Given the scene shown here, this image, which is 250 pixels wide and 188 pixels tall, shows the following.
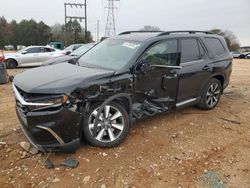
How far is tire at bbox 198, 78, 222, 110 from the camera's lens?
5.82 m

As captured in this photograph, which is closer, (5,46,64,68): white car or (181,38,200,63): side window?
(181,38,200,63): side window

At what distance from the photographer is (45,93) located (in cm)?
348

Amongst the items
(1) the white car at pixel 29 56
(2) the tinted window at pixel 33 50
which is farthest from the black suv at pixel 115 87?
(2) the tinted window at pixel 33 50

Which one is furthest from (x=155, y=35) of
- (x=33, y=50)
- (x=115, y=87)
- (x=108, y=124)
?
(x=33, y=50)

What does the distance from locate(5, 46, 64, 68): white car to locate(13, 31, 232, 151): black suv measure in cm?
1128

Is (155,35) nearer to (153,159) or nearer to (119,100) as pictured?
(119,100)

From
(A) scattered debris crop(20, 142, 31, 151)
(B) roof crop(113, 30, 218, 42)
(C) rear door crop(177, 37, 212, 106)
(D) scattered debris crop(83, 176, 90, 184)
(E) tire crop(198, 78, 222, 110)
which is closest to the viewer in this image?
(D) scattered debris crop(83, 176, 90, 184)

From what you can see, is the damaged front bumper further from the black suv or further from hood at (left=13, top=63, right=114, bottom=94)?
hood at (left=13, top=63, right=114, bottom=94)

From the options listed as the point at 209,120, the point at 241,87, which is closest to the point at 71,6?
the point at 241,87

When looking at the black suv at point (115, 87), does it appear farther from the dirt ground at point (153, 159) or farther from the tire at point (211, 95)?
the dirt ground at point (153, 159)

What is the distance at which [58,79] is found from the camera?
3.77 meters

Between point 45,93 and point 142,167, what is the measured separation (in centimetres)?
164

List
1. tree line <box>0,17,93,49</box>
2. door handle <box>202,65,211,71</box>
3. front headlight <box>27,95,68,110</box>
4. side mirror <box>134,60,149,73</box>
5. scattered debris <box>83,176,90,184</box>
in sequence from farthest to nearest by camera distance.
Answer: tree line <box>0,17,93,49</box> → door handle <box>202,65,211,71</box> → side mirror <box>134,60,149,73</box> → front headlight <box>27,95,68,110</box> → scattered debris <box>83,176,90,184</box>

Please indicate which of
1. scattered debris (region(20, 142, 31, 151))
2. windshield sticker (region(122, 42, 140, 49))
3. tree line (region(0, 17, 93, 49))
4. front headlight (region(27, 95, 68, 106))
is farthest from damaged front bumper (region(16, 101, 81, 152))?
tree line (region(0, 17, 93, 49))
